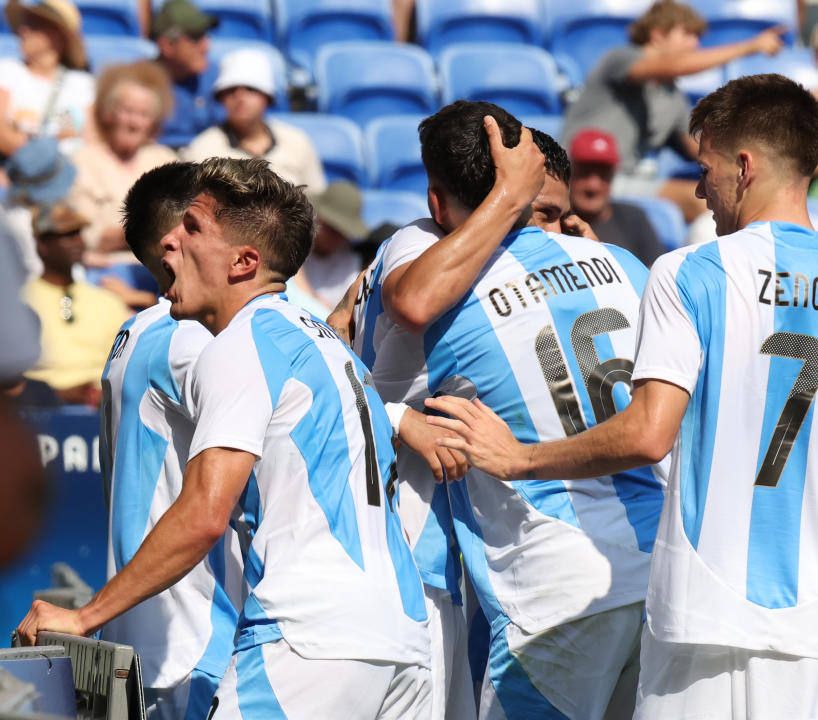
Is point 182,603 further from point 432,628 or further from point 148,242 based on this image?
point 148,242

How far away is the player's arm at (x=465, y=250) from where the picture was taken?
311 cm

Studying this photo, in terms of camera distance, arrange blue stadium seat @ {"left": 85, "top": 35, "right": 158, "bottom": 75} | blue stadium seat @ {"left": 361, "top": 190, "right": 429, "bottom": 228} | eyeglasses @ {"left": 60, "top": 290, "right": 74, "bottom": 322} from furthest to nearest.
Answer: blue stadium seat @ {"left": 85, "top": 35, "right": 158, "bottom": 75} < blue stadium seat @ {"left": 361, "top": 190, "right": 429, "bottom": 228} < eyeglasses @ {"left": 60, "top": 290, "right": 74, "bottom": 322}

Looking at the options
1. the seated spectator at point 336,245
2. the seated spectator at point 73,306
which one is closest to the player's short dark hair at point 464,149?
the seated spectator at point 73,306

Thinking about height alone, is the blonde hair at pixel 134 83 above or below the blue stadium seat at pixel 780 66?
below

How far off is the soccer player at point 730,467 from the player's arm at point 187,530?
82cm

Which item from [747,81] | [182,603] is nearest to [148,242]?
[182,603]

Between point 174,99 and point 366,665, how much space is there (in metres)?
6.18

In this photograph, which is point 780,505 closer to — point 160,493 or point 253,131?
point 160,493

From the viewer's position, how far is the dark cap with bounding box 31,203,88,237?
19.3ft

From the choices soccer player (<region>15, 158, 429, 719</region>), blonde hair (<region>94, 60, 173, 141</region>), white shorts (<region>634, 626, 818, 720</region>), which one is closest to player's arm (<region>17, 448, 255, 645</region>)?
soccer player (<region>15, 158, 429, 719</region>)

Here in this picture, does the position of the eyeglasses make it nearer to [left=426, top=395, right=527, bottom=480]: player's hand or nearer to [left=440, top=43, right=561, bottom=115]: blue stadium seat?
[left=426, top=395, right=527, bottom=480]: player's hand

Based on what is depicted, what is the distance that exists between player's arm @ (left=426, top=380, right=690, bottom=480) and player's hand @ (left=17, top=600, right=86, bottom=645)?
3.18 ft

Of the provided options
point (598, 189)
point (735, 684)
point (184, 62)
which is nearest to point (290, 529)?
point (735, 684)

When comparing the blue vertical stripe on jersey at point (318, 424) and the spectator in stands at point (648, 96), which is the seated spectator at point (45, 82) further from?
the blue vertical stripe on jersey at point (318, 424)
